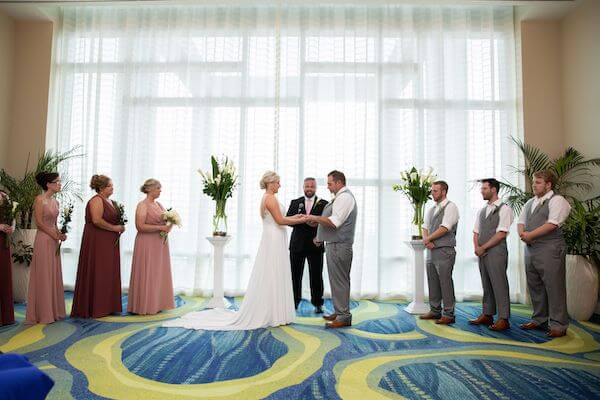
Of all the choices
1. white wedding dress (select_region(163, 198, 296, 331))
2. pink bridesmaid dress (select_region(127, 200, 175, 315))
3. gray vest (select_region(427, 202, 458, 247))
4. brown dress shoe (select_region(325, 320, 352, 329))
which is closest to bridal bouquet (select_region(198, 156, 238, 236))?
pink bridesmaid dress (select_region(127, 200, 175, 315))

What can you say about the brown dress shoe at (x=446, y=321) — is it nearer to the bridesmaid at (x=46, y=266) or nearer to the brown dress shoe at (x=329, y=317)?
the brown dress shoe at (x=329, y=317)

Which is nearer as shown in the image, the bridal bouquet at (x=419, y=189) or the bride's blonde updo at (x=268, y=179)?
the bride's blonde updo at (x=268, y=179)

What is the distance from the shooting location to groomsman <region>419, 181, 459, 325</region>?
4.59m

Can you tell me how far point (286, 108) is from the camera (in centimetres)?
645

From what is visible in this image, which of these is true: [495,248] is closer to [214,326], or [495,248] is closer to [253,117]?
[214,326]

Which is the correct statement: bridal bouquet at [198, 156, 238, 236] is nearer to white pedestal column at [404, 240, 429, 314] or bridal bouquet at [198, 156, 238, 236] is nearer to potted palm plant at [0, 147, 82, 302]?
potted palm plant at [0, 147, 82, 302]

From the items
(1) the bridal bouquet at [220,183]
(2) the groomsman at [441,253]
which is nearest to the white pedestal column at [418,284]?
(2) the groomsman at [441,253]

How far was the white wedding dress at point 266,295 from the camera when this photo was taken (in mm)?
4312

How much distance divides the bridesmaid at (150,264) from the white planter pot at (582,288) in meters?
5.14

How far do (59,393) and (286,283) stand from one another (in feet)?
7.81

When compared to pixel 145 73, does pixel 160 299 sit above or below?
below

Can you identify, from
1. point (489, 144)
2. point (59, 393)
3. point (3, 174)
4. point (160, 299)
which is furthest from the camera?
point (489, 144)

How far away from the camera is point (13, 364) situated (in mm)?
1328

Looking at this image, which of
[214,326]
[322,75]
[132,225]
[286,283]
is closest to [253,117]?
[322,75]
